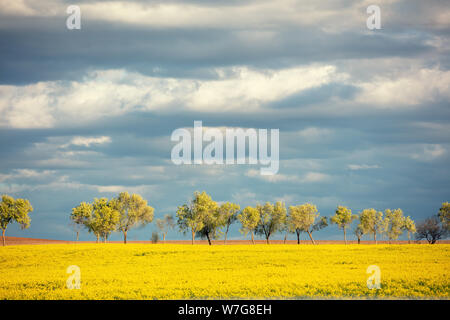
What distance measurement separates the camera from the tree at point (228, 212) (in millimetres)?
137125

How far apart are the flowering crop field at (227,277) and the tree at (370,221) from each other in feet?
297

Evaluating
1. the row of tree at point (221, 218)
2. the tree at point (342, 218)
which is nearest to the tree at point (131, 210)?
the row of tree at point (221, 218)

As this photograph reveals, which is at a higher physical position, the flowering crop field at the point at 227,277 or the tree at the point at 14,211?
the tree at the point at 14,211

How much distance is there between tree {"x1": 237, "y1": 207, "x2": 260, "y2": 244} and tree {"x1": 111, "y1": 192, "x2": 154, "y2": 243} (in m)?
24.9

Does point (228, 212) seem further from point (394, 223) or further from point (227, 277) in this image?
point (227, 277)

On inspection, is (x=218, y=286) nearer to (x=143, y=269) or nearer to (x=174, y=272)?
(x=174, y=272)

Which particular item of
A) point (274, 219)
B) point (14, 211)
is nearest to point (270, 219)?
point (274, 219)

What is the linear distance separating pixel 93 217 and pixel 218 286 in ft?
334

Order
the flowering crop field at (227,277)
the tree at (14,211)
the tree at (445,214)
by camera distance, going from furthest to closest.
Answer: the tree at (445,214), the tree at (14,211), the flowering crop field at (227,277)

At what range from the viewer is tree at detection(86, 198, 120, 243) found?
127 metres

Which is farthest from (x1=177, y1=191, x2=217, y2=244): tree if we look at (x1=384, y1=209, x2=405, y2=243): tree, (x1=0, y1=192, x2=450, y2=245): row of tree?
(x1=384, y1=209, x2=405, y2=243): tree

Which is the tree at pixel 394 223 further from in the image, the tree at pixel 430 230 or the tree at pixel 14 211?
the tree at pixel 14 211
